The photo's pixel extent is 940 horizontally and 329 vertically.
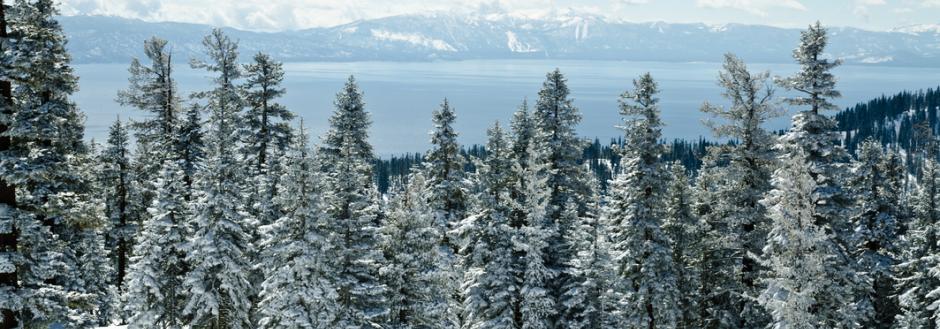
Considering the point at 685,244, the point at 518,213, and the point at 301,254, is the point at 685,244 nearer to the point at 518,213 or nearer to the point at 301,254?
the point at 518,213

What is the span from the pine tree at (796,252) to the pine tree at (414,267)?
11.7m

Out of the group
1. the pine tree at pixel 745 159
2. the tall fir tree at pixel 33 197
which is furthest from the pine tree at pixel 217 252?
the pine tree at pixel 745 159

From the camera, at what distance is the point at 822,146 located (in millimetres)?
26719

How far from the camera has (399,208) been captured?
87.2 feet

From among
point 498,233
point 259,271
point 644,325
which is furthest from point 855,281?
point 259,271

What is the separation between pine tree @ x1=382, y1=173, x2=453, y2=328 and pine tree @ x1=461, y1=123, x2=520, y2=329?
1.63 meters

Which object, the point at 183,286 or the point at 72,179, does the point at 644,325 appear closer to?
the point at 183,286

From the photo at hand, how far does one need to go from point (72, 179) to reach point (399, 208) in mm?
12072

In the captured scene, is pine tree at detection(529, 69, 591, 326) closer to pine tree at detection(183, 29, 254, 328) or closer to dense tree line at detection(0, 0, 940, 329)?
dense tree line at detection(0, 0, 940, 329)

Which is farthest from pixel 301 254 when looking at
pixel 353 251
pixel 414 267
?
pixel 414 267

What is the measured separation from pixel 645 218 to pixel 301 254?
13556 millimetres

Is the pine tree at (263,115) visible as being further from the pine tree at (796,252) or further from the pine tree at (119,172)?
the pine tree at (796,252)

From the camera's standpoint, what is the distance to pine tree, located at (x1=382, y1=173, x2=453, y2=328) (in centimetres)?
2636

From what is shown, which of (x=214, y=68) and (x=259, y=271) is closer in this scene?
(x=259, y=271)
